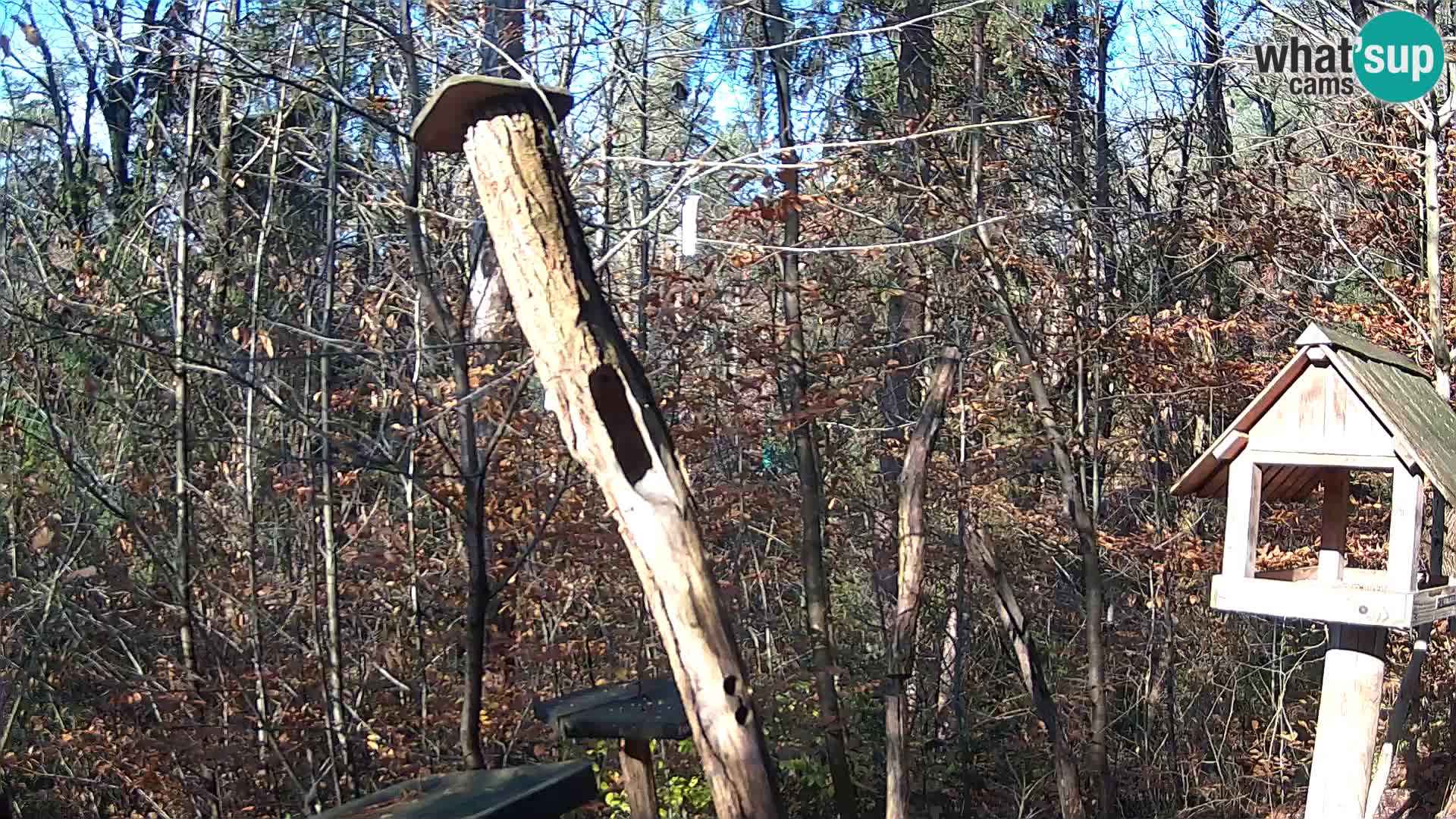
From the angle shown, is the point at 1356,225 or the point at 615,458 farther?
the point at 1356,225

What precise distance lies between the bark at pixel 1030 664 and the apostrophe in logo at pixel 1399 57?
353cm

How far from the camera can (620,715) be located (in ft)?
13.0

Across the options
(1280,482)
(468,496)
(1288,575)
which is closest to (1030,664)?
(1288,575)

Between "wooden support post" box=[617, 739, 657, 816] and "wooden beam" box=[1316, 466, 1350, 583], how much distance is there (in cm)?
247

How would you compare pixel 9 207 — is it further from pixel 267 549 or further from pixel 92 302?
pixel 267 549

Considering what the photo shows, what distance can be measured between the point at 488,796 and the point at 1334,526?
3.33 meters

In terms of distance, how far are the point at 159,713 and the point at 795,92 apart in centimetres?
523

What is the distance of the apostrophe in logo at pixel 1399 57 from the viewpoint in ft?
22.4

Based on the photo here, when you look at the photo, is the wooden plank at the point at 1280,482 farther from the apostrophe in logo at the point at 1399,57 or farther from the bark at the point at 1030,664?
the apostrophe in logo at the point at 1399,57

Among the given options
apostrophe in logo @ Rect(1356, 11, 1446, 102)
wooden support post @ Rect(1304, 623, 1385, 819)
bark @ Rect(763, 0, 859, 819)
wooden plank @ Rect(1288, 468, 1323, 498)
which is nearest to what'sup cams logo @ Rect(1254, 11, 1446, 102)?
apostrophe in logo @ Rect(1356, 11, 1446, 102)

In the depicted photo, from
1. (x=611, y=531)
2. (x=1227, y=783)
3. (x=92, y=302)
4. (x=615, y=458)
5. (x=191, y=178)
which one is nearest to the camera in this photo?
(x=615, y=458)

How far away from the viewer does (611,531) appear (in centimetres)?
691

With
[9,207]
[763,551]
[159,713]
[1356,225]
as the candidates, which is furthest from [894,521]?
[9,207]

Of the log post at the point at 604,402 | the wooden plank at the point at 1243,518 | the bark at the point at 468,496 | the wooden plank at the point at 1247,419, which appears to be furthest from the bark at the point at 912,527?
the log post at the point at 604,402
